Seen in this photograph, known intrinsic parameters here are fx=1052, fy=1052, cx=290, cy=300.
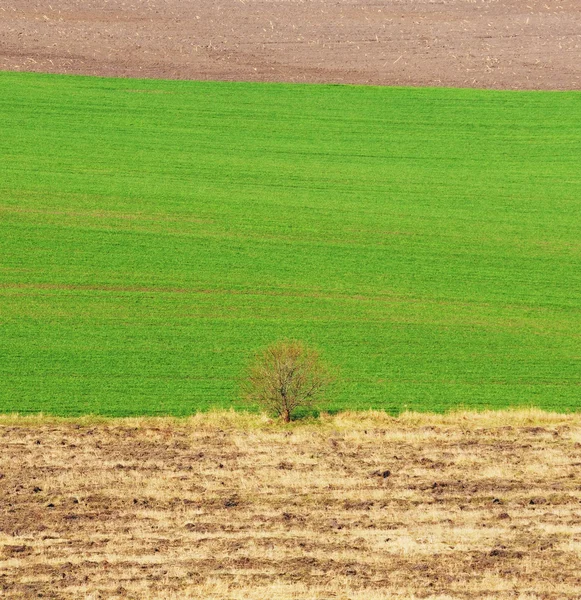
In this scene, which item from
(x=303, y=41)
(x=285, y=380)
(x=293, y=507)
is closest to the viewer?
(x=293, y=507)

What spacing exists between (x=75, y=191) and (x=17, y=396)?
13.0 m

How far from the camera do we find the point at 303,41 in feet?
159

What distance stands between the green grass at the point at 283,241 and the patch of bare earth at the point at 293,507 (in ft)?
5.81

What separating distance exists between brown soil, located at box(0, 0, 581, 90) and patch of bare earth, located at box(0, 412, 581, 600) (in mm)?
26143

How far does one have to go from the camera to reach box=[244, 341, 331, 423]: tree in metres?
23.5

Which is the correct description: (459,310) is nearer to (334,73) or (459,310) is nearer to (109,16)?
(334,73)

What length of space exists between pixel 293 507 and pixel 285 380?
5.44 meters

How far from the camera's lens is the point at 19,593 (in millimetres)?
14445

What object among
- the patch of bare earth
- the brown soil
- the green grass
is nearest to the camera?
the patch of bare earth

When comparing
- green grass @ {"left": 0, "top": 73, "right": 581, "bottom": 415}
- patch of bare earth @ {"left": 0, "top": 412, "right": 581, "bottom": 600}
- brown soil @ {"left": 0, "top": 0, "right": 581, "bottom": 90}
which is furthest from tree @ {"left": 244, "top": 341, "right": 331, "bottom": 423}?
brown soil @ {"left": 0, "top": 0, "right": 581, "bottom": 90}

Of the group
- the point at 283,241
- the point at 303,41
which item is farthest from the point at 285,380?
the point at 303,41

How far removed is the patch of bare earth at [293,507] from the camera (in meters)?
15.0

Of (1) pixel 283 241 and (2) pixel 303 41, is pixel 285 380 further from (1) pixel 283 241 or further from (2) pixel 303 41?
(2) pixel 303 41

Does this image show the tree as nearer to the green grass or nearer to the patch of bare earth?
the patch of bare earth
